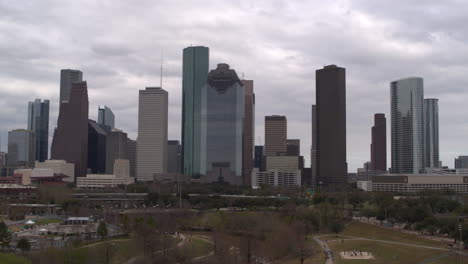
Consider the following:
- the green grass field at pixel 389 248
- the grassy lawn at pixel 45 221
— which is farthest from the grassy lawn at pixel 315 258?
the grassy lawn at pixel 45 221

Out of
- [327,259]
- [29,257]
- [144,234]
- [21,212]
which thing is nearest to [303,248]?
[327,259]

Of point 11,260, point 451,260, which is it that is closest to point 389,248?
point 451,260

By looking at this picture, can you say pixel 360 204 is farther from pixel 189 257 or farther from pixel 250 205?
pixel 189 257

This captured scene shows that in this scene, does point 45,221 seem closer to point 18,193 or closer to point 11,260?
point 11,260

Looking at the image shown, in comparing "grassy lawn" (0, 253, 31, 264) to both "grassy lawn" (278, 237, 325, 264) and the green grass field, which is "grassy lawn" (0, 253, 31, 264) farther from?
the green grass field

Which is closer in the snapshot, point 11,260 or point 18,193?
point 11,260

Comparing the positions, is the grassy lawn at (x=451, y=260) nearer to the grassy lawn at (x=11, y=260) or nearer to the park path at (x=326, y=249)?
the park path at (x=326, y=249)
